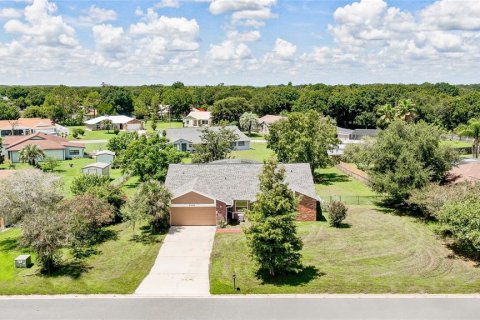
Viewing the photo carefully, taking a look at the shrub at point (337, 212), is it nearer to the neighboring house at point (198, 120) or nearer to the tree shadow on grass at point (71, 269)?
the tree shadow on grass at point (71, 269)

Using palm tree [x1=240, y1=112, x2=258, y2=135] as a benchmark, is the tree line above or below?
above

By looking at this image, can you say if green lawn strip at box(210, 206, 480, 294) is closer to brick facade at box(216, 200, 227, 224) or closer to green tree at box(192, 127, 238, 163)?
brick facade at box(216, 200, 227, 224)

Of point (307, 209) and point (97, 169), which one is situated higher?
point (97, 169)

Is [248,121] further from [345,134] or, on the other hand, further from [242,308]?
[242,308]

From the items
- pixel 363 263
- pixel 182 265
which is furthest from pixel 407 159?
pixel 182 265

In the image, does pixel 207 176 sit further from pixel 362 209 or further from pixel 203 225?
pixel 362 209

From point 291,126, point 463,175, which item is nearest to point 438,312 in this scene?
point 463,175

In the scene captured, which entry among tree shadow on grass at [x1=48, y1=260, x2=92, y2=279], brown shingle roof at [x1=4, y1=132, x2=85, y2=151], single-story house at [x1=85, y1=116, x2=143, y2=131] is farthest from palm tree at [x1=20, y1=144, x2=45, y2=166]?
single-story house at [x1=85, y1=116, x2=143, y2=131]
